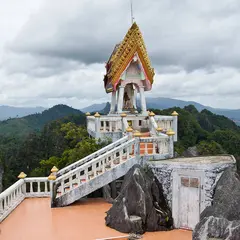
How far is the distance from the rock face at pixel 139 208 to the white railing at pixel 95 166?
1.20 m

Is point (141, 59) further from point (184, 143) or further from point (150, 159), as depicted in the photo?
point (184, 143)

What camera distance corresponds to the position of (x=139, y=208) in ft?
32.5

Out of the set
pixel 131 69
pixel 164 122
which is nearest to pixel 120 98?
pixel 131 69

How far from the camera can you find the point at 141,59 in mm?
15000

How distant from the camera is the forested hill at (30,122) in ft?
381

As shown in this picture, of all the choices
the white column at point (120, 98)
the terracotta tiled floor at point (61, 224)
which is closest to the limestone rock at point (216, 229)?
the terracotta tiled floor at point (61, 224)

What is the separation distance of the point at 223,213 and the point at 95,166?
4831 millimetres

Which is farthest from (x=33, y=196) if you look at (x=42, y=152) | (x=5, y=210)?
(x=42, y=152)

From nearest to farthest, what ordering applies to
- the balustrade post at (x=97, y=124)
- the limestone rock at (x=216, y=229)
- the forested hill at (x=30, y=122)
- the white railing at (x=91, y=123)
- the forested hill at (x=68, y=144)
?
the limestone rock at (x=216, y=229), the balustrade post at (x=97, y=124), the white railing at (x=91, y=123), the forested hill at (x=68, y=144), the forested hill at (x=30, y=122)

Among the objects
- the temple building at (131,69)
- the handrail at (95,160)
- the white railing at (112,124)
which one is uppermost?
the temple building at (131,69)

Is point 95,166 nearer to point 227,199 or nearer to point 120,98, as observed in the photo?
point 227,199

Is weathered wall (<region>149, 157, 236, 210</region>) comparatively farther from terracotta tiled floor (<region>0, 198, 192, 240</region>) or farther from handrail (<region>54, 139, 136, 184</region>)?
handrail (<region>54, 139, 136, 184</region>)

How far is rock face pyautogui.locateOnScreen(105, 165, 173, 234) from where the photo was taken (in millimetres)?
9797

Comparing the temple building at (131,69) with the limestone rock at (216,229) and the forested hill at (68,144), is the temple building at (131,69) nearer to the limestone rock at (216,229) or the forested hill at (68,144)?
the forested hill at (68,144)
